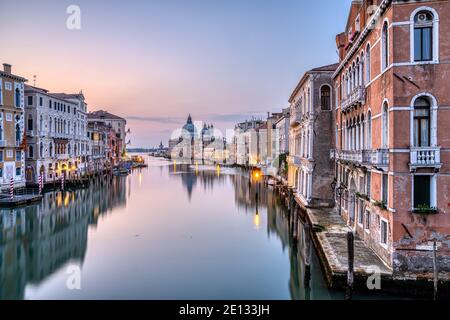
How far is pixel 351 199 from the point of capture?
489 inches

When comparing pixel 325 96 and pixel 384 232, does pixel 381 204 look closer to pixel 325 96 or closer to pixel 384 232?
pixel 384 232

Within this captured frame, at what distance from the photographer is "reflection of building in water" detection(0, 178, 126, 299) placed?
10008 millimetres

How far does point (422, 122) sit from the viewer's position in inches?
315

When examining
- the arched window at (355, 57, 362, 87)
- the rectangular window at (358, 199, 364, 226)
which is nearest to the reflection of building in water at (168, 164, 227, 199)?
the rectangular window at (358, 199, 364, 226)

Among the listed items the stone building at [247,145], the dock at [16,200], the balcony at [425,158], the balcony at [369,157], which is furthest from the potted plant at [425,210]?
the stone building at [247,145]

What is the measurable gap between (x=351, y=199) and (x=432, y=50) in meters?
6.00

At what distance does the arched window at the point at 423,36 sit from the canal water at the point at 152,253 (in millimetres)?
5790

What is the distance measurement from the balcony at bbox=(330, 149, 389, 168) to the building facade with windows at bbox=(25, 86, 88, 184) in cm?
2257

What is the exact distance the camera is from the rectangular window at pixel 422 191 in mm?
7945

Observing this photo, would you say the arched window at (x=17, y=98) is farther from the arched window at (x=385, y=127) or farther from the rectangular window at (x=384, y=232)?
the rectangular window at (x=384, y=232)

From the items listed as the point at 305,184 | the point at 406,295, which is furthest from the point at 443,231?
the point at 305,184

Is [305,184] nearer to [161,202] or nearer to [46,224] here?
[161,202]
